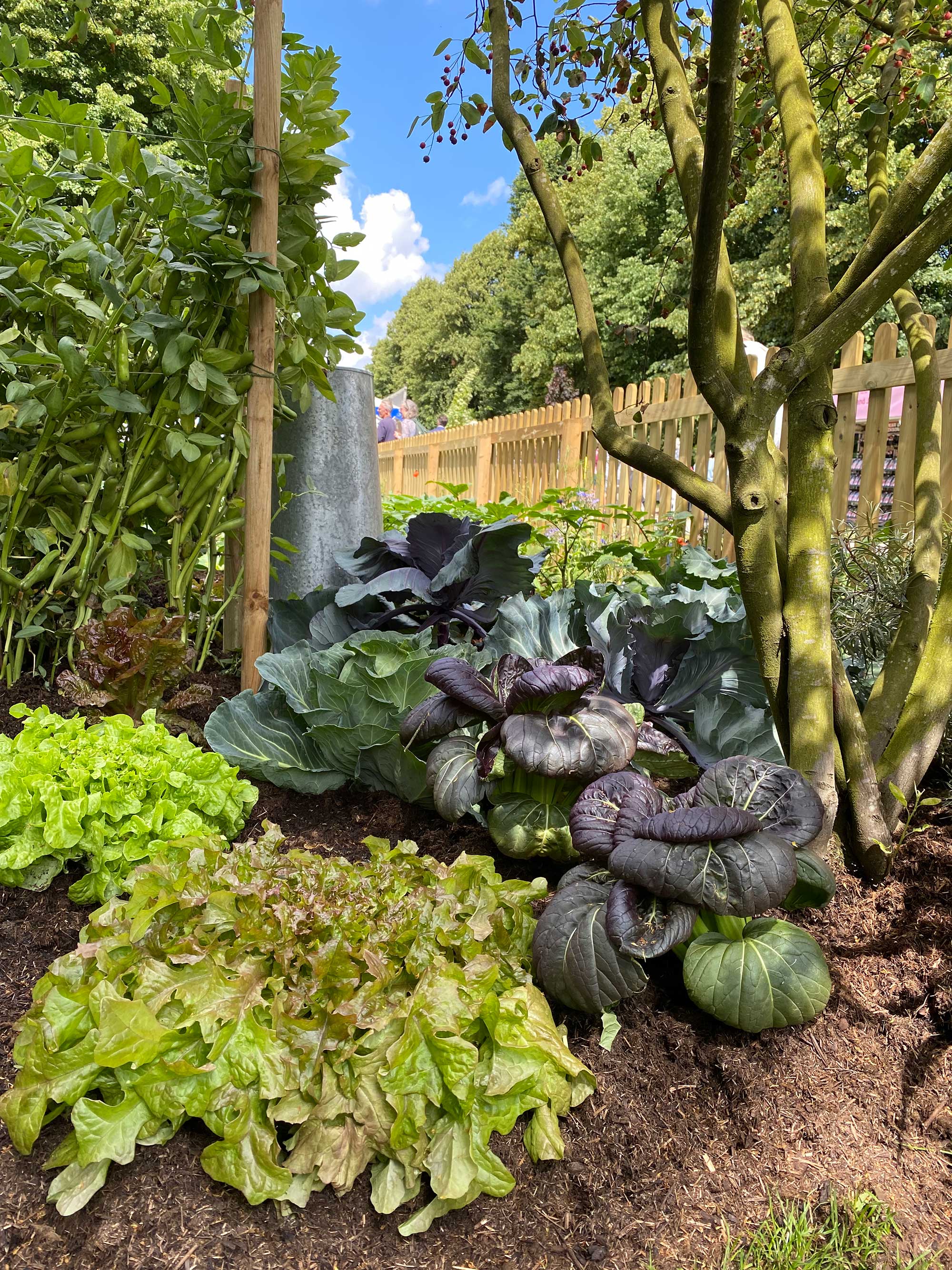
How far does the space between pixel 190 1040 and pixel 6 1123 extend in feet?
1.08

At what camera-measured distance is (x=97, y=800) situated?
2.05m

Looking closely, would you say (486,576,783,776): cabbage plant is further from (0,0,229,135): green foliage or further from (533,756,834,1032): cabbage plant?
(0,0,229,135): green foliage

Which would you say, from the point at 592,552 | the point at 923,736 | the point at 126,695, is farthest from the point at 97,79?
the point at 923,736

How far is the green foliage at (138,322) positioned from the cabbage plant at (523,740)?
1.34m

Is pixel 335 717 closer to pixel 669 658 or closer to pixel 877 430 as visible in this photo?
pixel 669 658

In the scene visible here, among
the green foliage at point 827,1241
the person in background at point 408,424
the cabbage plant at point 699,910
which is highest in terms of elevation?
the person in background at point 408,424

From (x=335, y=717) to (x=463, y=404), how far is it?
33.6 m

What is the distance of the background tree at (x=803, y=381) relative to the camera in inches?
71.6

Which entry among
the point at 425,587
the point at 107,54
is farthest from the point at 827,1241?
the point at 107,54

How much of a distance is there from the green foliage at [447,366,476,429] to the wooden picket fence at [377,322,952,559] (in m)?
18.5

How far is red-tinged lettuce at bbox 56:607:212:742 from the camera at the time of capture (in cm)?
266

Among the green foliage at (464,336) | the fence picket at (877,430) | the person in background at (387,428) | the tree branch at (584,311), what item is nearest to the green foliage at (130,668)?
the tree branch at (584,311)

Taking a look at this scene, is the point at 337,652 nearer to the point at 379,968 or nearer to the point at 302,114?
the point at 379,968

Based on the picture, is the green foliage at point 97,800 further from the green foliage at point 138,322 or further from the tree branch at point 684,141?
the tree branch at point 684,141
